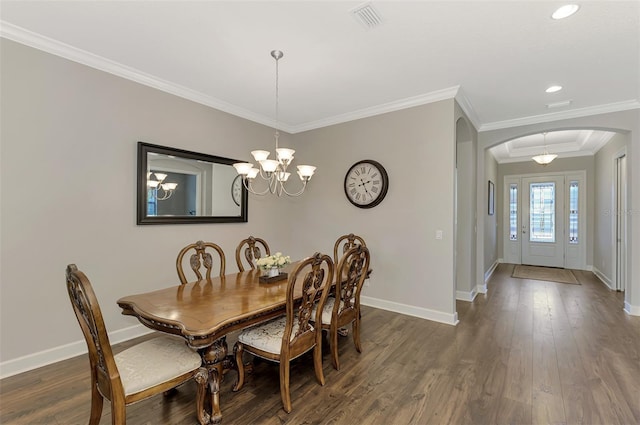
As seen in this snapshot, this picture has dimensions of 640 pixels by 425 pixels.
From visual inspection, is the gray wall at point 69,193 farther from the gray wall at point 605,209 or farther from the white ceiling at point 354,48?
the gray wall at point 605,209

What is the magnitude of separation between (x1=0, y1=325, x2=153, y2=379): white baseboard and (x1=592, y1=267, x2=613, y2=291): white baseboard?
24.8ft

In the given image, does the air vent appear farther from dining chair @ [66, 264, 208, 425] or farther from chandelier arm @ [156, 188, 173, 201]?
chandelier arm @ [156, 188, 173, 201]

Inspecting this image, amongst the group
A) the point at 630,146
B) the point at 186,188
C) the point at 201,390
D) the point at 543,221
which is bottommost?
the point at 201,390

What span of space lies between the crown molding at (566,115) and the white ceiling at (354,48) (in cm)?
2

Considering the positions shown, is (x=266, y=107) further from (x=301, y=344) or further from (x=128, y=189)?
(x=301, y=344)

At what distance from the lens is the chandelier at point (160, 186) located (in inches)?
130

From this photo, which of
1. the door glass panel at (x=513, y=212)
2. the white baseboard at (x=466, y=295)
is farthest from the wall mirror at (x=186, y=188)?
the door glass panel at (x=513, y=212)

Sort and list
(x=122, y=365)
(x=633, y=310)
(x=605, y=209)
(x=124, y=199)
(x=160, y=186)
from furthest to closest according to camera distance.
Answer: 1. (x=605, y=209)
2. (x=633, y=310)
3. (x=160, y=186)
4. (x=124, y=199)
5. (x=122, y=365)

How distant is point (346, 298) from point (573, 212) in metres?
7.20

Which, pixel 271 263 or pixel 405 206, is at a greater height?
pixel 405 206

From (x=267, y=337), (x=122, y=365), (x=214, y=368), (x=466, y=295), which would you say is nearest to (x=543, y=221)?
(x=466, y=295)

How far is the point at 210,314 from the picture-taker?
184 centimetres

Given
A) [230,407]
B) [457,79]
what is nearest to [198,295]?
[230,407]

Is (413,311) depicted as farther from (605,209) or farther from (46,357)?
(605,209)
